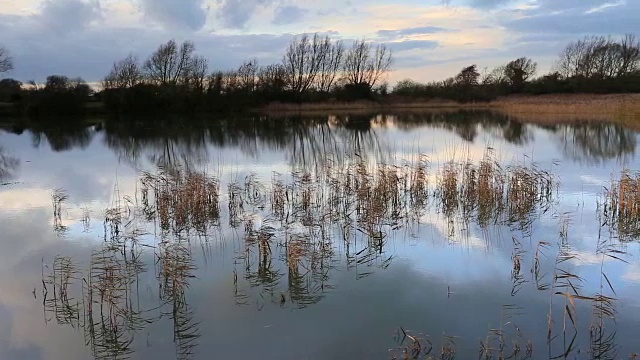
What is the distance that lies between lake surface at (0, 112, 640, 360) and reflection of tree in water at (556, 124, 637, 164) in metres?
1.60

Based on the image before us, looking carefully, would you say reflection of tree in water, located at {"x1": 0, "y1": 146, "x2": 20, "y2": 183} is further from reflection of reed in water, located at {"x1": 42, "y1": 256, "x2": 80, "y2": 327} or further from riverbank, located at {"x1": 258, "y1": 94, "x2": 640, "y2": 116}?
riverbank, located at {"x1": 258, "y1": 94, "x2": 640, "y2": 116}

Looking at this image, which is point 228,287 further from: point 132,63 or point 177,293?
point 132,63

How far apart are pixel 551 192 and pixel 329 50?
41.8m

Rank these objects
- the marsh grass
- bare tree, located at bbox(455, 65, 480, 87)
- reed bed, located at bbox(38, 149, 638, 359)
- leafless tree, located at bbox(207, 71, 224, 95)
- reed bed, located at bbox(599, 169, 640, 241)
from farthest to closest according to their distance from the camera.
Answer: bare tree, located at bbox(455, 65, 480, 87) < leafless tree, located at bbox(207, 71, 224, 95) < the marsh grass < reed bed, located at bbox(599, 169, 640, 241) < reed bed, located at bbox(38, 149, 638, 359)

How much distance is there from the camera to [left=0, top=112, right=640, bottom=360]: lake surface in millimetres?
4016

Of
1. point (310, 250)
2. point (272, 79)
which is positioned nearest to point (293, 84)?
point (272, 79)

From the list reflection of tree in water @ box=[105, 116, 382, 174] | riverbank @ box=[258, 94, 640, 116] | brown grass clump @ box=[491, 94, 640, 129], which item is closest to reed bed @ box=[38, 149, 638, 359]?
reflection of tree in water @ box=[105, 116, 382, 174]

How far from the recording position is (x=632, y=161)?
11.5 m

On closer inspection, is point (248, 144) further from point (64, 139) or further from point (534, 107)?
point (534, 107)

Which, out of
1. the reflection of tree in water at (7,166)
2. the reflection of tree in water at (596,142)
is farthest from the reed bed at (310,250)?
the reflection of tree in water at (7,166)

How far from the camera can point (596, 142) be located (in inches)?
610

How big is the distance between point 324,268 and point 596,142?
42.1 feet

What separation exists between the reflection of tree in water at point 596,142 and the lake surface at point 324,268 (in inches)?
63.2

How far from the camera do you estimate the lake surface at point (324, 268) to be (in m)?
4.02
